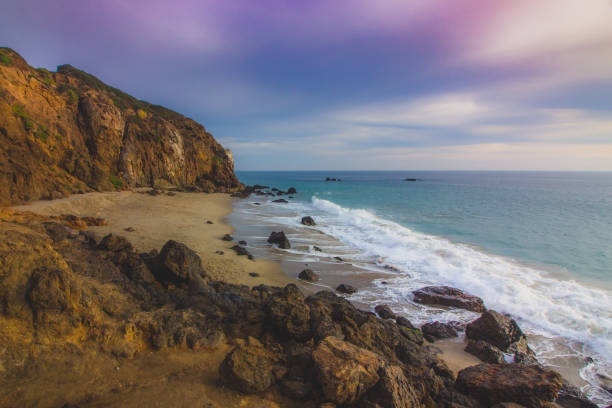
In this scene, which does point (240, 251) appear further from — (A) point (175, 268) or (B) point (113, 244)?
(A) point (175, 268)

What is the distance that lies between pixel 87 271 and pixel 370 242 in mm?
15121

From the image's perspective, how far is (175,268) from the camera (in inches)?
283

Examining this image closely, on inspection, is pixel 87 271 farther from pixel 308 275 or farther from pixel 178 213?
pixel 178 213

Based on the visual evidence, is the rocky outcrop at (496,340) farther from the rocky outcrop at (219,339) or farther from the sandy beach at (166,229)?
the sandy beach at (166,229)

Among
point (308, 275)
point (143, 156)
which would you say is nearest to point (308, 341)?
point (308, 275)

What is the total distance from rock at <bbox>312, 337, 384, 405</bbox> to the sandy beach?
254 inches

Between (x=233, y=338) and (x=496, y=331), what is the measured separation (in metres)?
7.11

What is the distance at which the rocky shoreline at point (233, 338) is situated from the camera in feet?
12.3

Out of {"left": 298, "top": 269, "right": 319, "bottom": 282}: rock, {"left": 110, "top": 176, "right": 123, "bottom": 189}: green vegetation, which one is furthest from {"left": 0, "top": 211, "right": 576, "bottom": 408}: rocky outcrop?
{"left": 110, "top": 176, "right": 123, "bottom": 189}: green vegetation

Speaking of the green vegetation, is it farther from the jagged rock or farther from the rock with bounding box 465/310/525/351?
the rock with bounding box 465/310/525/351

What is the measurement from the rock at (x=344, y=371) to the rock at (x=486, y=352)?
185 inches

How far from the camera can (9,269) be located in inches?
150

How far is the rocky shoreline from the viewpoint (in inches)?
147

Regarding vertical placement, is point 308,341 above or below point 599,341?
above
